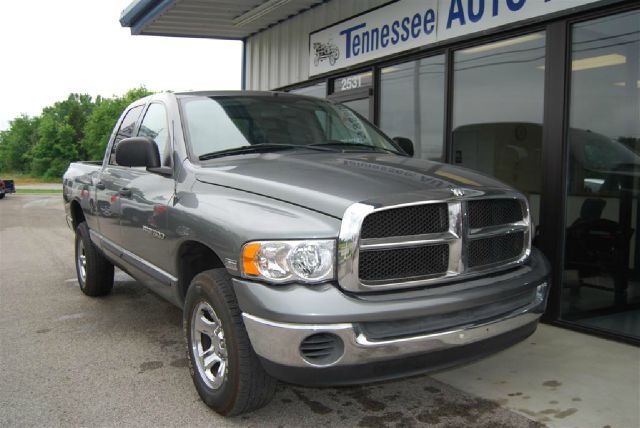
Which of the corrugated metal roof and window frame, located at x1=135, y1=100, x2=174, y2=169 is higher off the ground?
the corrugated metal roof

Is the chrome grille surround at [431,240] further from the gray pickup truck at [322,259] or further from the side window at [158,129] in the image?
the side window at [158,129]

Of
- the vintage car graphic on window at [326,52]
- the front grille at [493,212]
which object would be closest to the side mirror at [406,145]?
the front grille at [493,212]

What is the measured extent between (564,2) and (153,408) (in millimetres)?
4541

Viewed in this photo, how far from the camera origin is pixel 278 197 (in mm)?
2922

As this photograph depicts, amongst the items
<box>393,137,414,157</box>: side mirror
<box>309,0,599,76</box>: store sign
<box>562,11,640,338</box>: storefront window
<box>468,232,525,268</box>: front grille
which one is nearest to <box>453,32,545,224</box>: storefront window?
<box>309,0,599,76</box>: store sign

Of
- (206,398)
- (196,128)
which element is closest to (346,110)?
(196,128)

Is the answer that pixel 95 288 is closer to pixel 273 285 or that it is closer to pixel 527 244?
pixel 273 285

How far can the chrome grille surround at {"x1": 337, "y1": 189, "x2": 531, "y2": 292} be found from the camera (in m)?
2.61

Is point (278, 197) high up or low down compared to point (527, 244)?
up

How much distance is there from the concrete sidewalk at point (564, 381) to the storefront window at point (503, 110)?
54.3 inches

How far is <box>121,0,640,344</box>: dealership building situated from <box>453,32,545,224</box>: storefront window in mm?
13

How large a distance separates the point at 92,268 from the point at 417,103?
14.1 feet

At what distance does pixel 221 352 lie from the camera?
123 inches

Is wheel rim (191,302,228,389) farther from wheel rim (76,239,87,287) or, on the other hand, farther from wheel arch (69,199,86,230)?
wheel arch (69,199,86,230)
